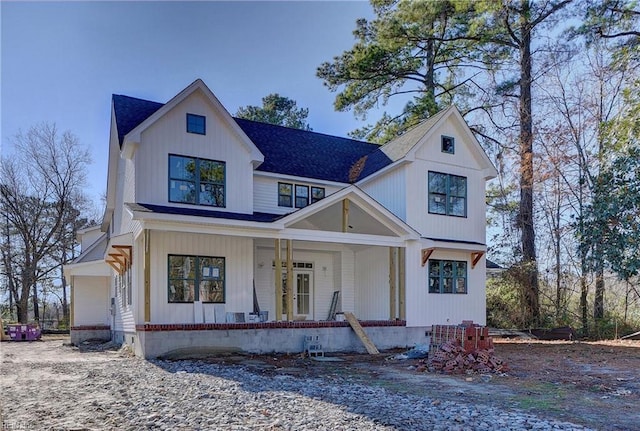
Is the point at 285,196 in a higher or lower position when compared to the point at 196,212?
higher

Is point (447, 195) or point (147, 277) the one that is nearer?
point (147, 277)

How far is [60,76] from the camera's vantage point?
9.48 metres

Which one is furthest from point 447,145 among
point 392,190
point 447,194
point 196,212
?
point 196,212

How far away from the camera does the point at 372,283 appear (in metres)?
16.9

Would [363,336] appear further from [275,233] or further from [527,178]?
[527,178]

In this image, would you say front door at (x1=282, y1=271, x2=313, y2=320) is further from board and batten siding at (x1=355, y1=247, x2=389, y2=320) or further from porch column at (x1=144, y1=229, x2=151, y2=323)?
porch column at (x1=144, y1=229, x2=151, y2=323)

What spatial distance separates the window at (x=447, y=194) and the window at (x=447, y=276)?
1663mm

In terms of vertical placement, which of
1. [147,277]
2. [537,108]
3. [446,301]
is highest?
[537,108]

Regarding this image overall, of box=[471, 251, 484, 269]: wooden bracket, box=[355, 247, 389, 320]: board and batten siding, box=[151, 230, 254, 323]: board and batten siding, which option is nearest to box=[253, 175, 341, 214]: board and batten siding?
box=[151, 230, 254, 323]: board and batten siding

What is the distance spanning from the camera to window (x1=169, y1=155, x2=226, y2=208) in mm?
13641

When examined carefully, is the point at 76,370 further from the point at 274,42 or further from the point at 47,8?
the point at 274,42

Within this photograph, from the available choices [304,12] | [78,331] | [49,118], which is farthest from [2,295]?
[304,12]

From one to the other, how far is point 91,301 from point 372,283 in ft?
38.7

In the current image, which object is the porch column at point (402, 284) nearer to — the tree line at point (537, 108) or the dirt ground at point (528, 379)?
the dirt ground at point (528, 379)
